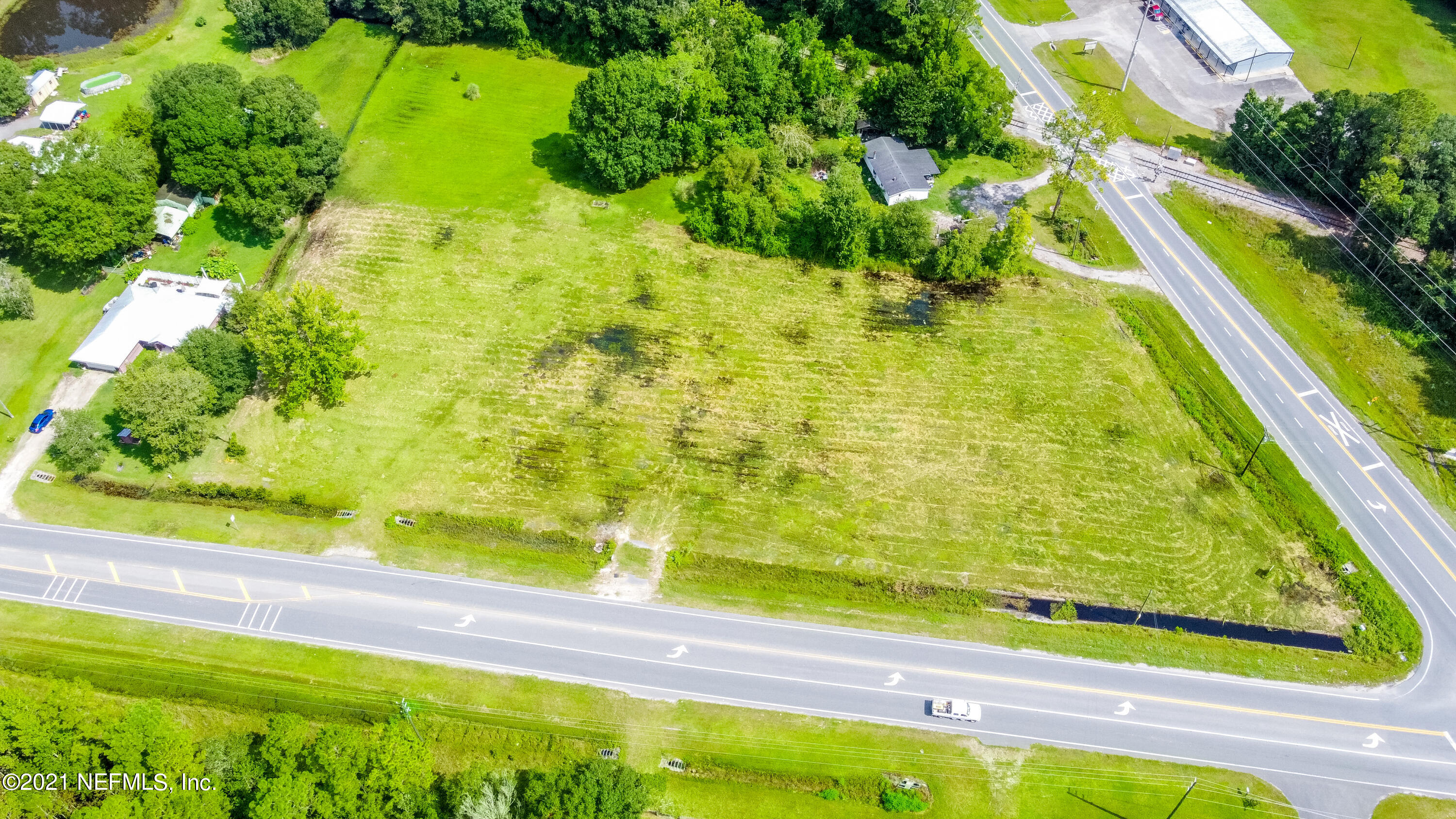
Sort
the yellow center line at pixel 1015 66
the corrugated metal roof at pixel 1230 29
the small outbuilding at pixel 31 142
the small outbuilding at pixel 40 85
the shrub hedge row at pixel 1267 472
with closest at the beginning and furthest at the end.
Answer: the shrub hedge row at pixel 1267 472 → the small outbuilding at pixel 31 142 → the small outbuilding at pixel 40 85 → the corrugated metal roof at pixel 1230 29 → the yellow center line at pixel 1015 66

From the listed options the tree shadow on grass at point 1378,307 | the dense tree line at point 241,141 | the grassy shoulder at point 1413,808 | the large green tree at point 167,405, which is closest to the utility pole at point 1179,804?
the grassy shoulder at point 1413,808

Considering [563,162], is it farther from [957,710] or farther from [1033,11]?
[1033,11]

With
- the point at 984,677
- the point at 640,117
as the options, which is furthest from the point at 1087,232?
the point at 984,677

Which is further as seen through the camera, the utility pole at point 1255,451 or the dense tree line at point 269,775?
the utility pole at point 1255,451

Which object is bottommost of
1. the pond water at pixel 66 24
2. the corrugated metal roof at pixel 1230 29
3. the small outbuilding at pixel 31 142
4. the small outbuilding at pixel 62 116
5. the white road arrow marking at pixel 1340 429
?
the small outbuilding at pixel 31 142

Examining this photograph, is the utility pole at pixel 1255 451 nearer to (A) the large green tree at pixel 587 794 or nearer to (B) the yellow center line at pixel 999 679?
(B) the yellow center line at pixel 999 679

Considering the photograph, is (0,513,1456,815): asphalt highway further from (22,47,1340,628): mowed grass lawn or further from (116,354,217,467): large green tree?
(116,354,217,467): large green tree

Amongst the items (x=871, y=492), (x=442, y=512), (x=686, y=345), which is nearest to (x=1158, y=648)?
(x=871, y=492)
